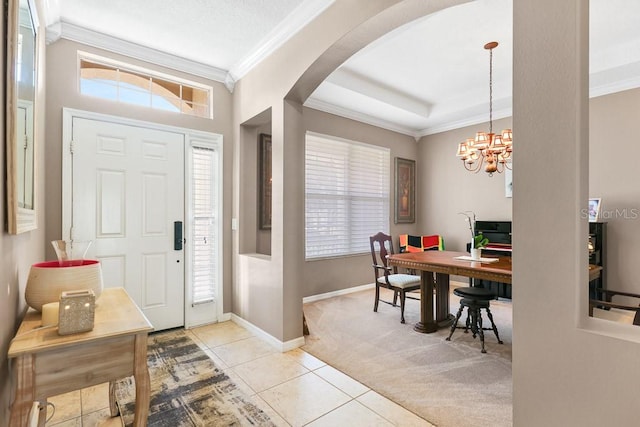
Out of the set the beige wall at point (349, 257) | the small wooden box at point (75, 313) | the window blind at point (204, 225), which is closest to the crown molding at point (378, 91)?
the beige wall at point (349, 257)

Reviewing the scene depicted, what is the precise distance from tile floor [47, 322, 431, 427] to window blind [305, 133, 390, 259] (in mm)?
1987

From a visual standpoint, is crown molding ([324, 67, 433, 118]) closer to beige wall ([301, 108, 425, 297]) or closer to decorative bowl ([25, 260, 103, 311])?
beige wall ([301, 108, 425, 297])

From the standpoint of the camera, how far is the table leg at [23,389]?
113cm

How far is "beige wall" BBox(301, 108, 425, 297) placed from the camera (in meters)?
4.61

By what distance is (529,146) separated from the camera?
1308 mm

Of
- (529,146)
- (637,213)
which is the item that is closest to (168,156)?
(529,146)

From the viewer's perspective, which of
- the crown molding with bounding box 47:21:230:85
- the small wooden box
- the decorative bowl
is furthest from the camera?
the crown molding with bounding box 47:21:230:85

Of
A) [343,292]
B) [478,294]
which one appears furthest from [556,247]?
[343,292]

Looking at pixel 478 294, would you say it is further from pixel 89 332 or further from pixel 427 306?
pixel 89 332

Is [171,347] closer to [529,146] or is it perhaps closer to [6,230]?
[6,230]

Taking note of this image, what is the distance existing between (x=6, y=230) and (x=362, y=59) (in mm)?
3524

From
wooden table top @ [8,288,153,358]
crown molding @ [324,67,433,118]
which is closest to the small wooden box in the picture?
wooden table top @ [8,288,153,358]

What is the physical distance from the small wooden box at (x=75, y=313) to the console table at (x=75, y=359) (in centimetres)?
3

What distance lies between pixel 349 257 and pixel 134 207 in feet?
10.2
